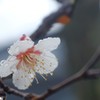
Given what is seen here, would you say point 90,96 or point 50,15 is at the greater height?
point 50,15

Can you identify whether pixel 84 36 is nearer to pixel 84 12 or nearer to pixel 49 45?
pixel 84 12

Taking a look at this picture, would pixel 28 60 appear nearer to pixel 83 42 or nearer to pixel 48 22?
pixel 48 22

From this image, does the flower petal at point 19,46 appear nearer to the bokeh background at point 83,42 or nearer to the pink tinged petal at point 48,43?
the pink tinged petal at point 48,43

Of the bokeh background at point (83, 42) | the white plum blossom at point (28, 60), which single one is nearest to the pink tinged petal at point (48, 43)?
the white plum blossom at point (28, 60)

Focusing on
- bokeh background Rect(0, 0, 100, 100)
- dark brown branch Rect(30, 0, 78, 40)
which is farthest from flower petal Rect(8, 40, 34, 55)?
bokeh background Rect(0, 0, 100, 100)

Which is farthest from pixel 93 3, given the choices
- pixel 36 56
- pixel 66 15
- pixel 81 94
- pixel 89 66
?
pixel 89 66

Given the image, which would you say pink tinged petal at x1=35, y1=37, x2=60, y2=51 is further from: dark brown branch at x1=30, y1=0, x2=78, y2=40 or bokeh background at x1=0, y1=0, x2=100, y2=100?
bokeh background at x1=0, y1=0, x2=100, y2=100

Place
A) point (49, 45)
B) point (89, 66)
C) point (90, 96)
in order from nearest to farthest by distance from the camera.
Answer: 1. point (89, 66)
2. point (49, 45)
3. point (90, 96)

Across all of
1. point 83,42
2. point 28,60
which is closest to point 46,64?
point 28,60
